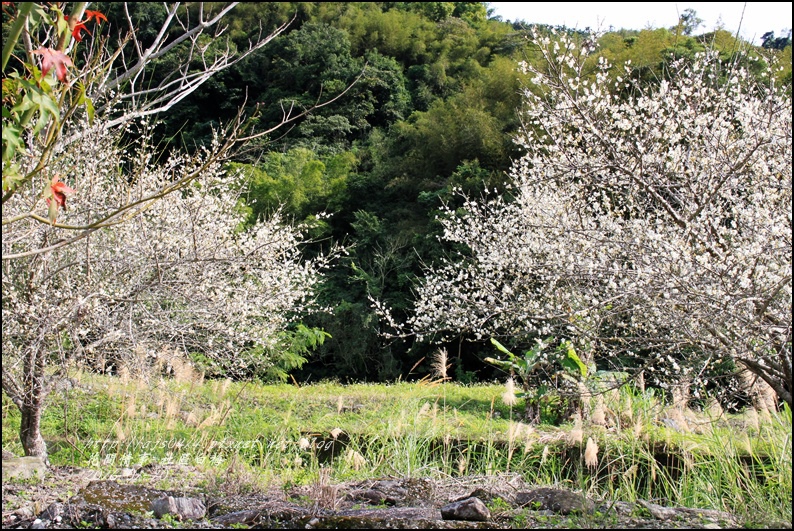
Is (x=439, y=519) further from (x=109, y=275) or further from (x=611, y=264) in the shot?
(x=109, y=275)

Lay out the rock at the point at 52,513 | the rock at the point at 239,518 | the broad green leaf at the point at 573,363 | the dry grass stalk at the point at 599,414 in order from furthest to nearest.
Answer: the broad green leaf at the point at 573,363 → the dry grass stalk at the point at 599,414 → the rock at the point at 239,518 → the rock at the point at 52,513

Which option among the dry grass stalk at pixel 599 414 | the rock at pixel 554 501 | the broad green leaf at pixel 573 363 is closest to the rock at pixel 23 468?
the rock at pixel 554 501

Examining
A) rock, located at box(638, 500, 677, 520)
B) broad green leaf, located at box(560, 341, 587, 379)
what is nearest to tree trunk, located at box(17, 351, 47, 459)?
rock, located at box(638, 500, 677, 520)

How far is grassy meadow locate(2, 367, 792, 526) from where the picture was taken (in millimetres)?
3371

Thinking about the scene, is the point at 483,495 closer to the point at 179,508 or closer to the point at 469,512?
the point at 469,512

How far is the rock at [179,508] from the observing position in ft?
8.95

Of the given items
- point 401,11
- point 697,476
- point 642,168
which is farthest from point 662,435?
point 401,11

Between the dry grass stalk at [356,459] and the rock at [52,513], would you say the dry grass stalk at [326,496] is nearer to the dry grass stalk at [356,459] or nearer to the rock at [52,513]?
the dry grass stalk at [356,459]

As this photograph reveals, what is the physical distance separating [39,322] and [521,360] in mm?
4130

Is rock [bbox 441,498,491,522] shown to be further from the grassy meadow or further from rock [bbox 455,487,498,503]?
the grassy meadow

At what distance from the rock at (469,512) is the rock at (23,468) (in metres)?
2.21

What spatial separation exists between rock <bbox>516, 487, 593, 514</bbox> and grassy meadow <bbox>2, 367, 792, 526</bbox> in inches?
7.0

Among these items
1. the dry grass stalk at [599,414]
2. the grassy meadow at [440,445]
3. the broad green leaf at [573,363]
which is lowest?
the grassy meadow at [440,445]

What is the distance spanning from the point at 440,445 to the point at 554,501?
168 cm
